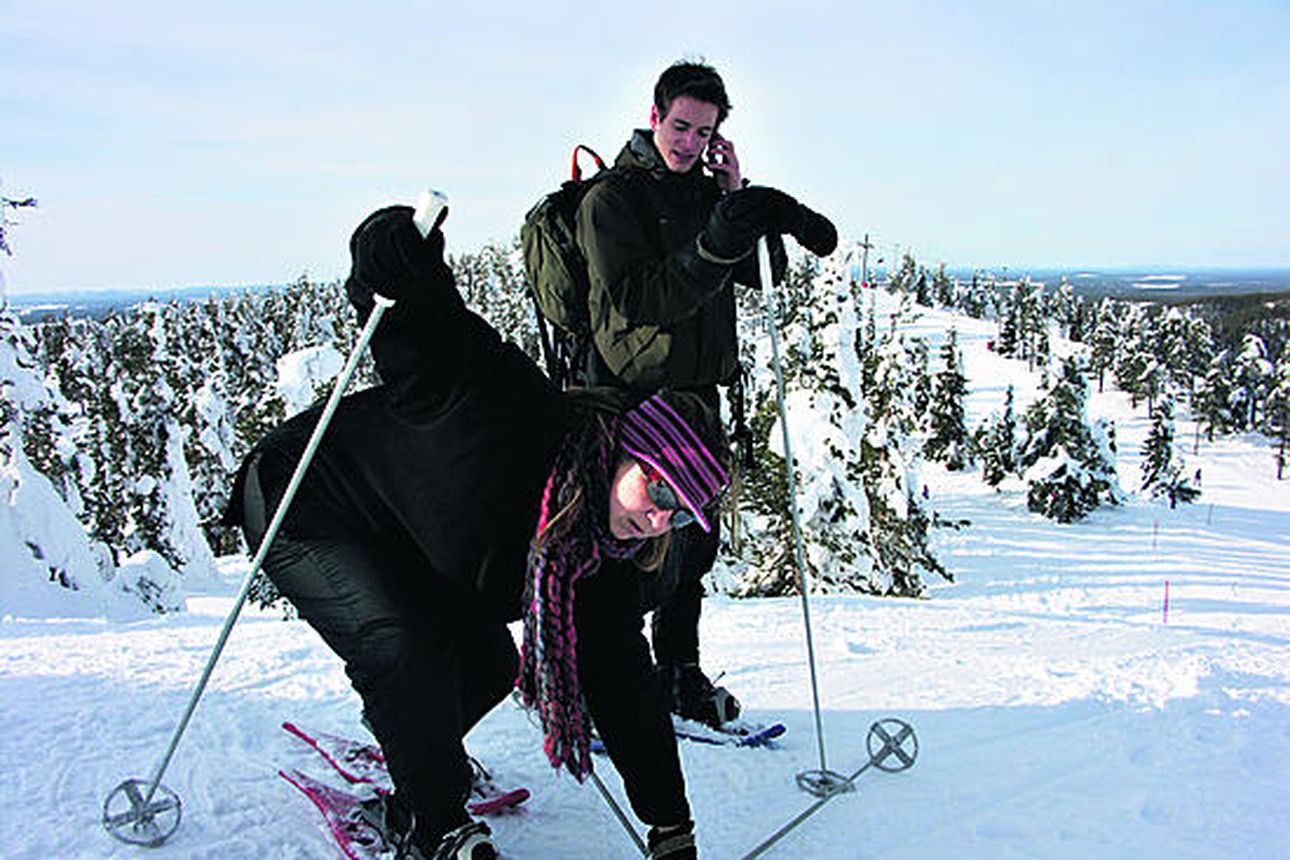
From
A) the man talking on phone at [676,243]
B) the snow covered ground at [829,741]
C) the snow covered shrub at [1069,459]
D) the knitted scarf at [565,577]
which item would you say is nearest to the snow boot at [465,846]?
the knitted scarf at [565,577]

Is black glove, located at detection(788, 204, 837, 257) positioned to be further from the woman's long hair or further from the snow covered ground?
the snow covered ground

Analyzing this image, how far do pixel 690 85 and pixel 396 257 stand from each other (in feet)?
4.83

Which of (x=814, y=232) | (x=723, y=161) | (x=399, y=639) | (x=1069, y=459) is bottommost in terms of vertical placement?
(x=1069, y=459)

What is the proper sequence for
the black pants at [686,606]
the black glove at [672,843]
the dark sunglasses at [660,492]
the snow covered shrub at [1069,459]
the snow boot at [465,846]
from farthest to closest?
1. the snow covered shrub at [1069,459]
2. the black pants at [686,606]
3. the black glove at [672,843]
4. the snow boot at [465,846]
5. the dark sunglasses at [660,492]

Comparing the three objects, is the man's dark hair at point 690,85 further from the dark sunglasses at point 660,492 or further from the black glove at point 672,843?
the black glove at point 672,843

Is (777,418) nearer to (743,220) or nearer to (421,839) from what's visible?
(743,220)

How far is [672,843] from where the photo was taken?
2396 millimetres

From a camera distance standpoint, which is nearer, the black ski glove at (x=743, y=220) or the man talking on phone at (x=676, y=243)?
the black ski glove at (x=743, y=220)

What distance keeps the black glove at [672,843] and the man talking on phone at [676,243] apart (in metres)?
0.46

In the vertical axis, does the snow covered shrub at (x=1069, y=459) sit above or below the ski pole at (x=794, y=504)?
below

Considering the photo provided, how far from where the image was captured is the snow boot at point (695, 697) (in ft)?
12.4

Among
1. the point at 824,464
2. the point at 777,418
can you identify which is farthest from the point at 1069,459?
the point at 777,418

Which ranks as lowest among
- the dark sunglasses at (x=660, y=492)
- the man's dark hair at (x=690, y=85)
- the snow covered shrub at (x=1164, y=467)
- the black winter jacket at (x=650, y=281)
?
the snow covered shrub at (x=1164, y=467)

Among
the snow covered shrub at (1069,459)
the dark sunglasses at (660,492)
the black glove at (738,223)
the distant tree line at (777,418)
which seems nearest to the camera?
the dark sunglasses at (660,492)
